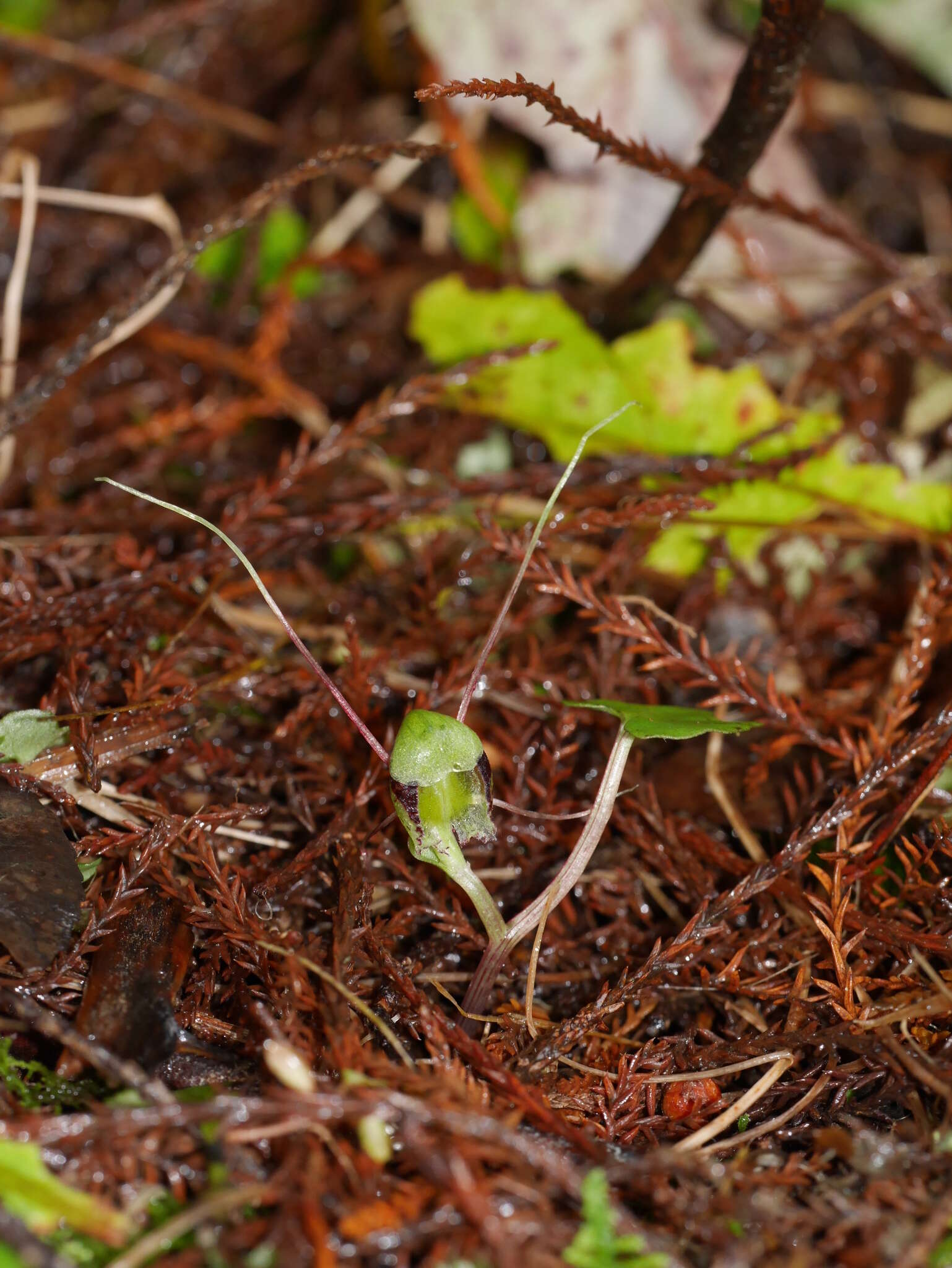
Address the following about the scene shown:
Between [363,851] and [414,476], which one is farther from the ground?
[414,476]

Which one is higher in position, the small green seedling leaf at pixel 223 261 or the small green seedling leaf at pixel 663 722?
the small green seedling leaf at pixel 223 261

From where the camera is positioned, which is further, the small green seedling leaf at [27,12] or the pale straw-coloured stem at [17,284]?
the small green seedling leaf at [27,12]

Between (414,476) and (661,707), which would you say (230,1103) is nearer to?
(661,707)

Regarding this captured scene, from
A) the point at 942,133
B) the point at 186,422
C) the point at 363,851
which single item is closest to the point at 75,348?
the point at 186,422

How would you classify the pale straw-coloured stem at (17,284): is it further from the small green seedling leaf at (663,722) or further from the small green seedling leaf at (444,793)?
the small green seedling leaf at (663,722)

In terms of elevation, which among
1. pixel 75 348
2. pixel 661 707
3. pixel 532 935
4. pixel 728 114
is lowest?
pixel 532 935

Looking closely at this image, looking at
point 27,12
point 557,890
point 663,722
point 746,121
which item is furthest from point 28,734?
point 27,12

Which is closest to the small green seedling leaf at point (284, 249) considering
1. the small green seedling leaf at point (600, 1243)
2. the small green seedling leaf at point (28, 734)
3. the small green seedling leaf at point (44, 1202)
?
the small green seedling leaf at point (28, 734)

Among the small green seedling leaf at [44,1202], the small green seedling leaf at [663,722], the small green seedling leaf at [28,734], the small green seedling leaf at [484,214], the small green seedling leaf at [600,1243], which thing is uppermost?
the small green seedling leaf at [484,214]
